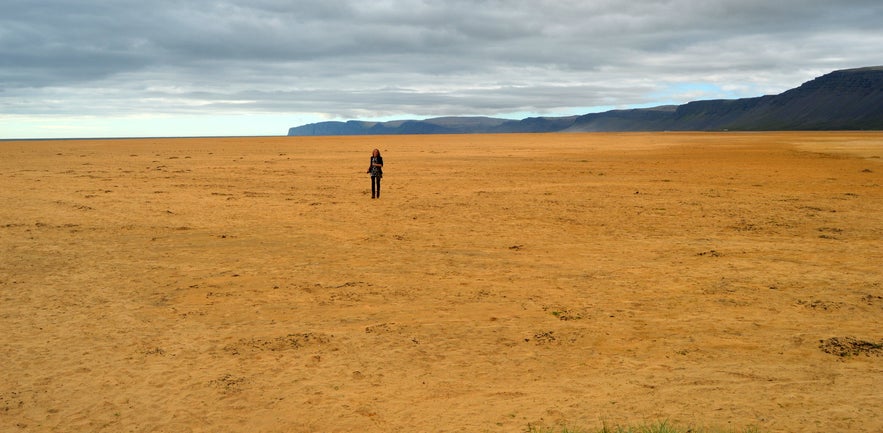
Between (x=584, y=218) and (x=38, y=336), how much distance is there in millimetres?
11324

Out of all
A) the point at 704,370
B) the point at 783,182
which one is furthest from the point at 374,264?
the point at 783,182

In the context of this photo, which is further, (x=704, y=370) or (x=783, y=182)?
(x=783, y=182)

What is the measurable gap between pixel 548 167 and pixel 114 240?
23.5m

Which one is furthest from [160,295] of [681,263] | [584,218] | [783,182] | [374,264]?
[783,182]

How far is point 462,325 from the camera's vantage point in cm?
791

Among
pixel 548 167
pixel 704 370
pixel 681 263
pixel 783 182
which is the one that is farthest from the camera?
pixel 548 167

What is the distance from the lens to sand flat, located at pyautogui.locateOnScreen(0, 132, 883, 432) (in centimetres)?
576

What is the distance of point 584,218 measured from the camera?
1586 centimetres

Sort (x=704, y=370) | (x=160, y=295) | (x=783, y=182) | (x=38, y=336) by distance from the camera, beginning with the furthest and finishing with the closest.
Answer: (x=783, y=182) < (x=160, y=295) < (x=38, y=336) < (x=704, y=370)

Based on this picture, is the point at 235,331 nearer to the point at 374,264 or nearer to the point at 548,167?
the point at 374,264

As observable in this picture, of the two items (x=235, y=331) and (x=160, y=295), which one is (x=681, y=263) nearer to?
(x=235, y=331)

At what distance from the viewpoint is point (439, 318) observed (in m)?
8.20

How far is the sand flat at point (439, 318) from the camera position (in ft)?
18.9

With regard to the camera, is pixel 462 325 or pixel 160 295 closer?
pixel 462 325
